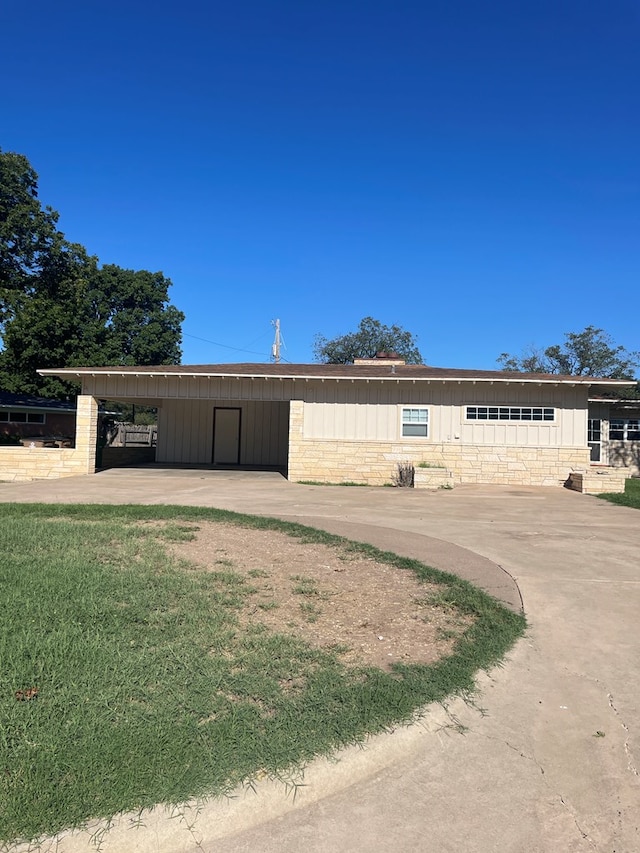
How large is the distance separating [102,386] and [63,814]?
17078mm

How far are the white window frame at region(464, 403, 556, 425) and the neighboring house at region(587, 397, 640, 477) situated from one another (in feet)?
25.7

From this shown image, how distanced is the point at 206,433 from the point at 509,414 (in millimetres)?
12172

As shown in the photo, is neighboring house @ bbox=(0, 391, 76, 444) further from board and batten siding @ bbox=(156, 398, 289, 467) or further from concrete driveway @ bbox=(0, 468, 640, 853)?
concrete driveway @ bbox=(0, 468, 640, 853)

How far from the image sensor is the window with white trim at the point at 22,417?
102ft

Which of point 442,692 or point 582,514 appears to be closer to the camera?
point 442,692

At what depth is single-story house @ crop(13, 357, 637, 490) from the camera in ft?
56.2

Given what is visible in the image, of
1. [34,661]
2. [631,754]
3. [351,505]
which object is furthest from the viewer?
[351,505]

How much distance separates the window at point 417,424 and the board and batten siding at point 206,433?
7020 mm

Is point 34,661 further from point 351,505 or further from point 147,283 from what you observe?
point 147,283

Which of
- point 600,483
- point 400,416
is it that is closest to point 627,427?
point 600,483

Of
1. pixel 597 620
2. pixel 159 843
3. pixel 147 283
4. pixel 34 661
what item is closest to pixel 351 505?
pixel 597 620

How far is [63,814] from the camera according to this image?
2.24 meters

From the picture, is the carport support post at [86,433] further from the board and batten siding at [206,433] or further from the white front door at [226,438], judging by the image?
the white front door at [226,438]

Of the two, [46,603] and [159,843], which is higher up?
[46,603]
